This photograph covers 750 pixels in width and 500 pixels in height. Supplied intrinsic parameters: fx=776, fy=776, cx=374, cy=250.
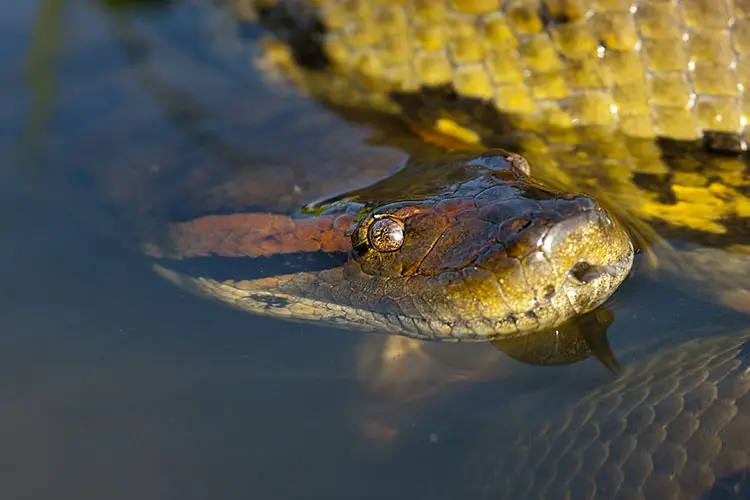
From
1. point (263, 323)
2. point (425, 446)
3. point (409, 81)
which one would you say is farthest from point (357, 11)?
point (425, 446)

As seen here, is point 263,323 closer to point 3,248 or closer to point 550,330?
point 550,330

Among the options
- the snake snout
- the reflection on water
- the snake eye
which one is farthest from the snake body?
the snake eye

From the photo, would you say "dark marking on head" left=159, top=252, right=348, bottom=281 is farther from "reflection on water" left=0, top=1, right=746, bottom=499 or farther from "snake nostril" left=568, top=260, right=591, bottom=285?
"snake nostril" left=568, top=260, right=591, bottom=285

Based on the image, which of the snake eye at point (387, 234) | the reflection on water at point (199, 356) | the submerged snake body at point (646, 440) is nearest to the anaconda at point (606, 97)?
the reflection on water at point (199, 356)

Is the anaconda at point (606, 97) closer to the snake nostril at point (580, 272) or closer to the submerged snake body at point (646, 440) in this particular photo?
the submerged snake body at point (646, 440)

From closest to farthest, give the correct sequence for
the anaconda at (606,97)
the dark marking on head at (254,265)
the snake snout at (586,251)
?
the snake snout at (586,251) → the dark marking on head at (254,265) → the anaconda at (606,97)

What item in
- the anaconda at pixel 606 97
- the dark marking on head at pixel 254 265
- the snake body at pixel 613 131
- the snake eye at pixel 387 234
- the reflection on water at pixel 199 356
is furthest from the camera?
the anaconda at pixel 606 97
